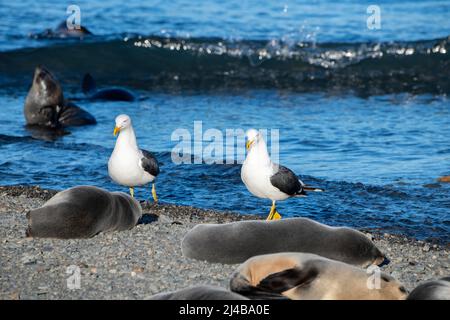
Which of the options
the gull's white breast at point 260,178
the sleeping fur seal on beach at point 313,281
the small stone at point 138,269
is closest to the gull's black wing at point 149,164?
the gull's white breast at point 260,178

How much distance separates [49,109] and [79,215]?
24.1ft

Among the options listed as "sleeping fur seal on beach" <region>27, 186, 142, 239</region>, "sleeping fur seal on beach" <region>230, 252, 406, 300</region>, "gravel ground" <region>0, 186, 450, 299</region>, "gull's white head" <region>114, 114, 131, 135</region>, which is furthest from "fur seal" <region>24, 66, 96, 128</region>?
"sleeping fur seal on beach" <region>230, 252, 406, 300</region>

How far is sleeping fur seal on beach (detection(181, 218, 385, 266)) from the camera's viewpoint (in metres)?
7.16

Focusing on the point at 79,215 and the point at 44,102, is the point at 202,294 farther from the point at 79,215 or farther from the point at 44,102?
the point at 44,102

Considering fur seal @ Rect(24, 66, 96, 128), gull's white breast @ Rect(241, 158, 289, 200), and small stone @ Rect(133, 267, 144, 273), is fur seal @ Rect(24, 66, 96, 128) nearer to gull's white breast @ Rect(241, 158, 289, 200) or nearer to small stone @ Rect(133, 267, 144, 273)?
gull's white breast @ Rect(241, 158, 289, 200)

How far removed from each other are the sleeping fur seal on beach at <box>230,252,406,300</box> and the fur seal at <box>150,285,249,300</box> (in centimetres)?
30

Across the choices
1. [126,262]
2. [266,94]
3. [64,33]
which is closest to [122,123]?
[126,262]

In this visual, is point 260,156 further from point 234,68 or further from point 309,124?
point 234,68

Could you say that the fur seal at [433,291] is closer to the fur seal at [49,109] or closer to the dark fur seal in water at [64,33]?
the fur seal at [49,109]

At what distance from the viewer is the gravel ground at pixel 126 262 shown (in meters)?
6.53

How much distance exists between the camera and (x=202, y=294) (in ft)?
19.0

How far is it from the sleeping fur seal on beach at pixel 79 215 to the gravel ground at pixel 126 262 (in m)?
0.09

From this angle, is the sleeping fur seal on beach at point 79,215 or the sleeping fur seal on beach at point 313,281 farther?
the sleeping fur seal on beach at point 79,215
